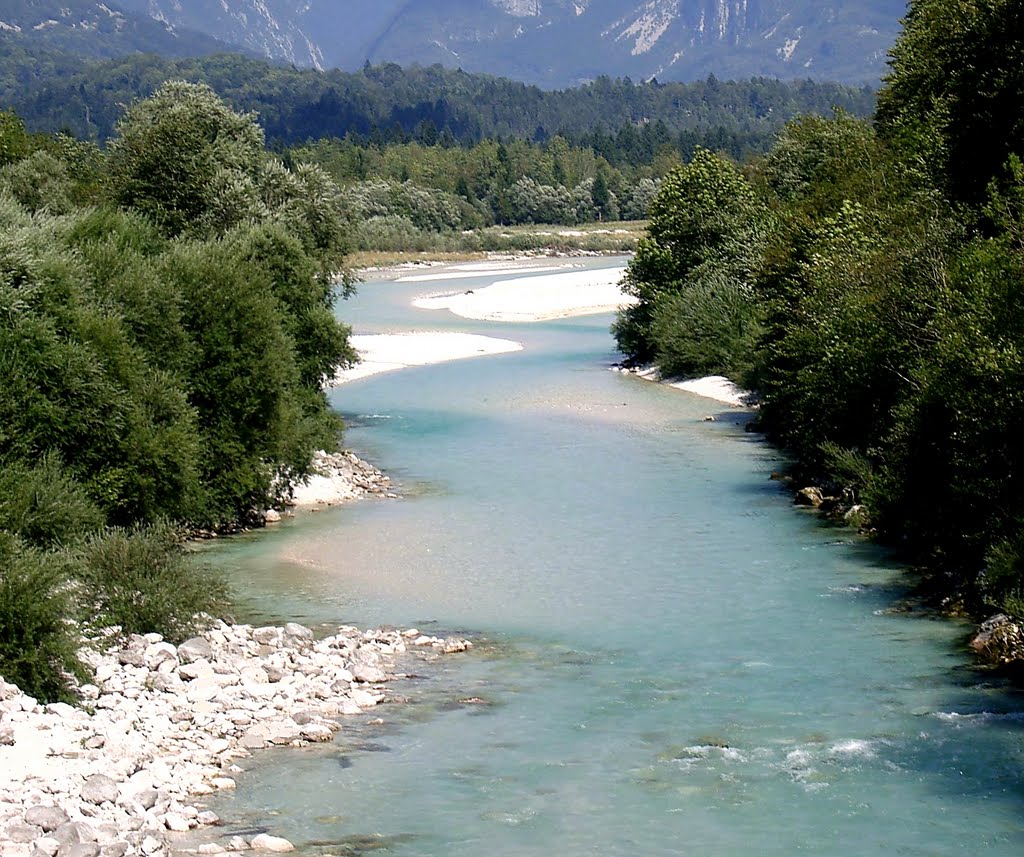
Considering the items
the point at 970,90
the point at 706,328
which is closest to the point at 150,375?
the point at 970,90

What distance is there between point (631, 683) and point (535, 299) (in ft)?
266

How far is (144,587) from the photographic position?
22.9m

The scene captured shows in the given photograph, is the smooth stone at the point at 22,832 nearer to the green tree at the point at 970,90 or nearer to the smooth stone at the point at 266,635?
the smooth stone at the point at 266,635

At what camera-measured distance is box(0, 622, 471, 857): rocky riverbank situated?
15.2 m

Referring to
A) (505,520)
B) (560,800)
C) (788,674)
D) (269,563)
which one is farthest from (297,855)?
A: (505,520)

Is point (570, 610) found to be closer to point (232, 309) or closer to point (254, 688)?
point (254, 688)

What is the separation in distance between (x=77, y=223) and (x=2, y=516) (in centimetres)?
1373

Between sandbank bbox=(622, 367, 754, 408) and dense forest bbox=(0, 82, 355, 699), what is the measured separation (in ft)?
53.6

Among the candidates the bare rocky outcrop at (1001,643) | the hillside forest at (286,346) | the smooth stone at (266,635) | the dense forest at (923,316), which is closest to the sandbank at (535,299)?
the dense forest at (923,316)

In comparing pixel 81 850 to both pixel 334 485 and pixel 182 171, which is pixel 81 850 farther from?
pixel 182 171

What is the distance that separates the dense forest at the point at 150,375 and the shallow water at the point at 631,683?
2351 mm

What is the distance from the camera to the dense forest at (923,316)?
24.3 m

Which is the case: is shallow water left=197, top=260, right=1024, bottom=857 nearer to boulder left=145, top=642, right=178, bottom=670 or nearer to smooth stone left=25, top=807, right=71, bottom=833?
smooth stone left=25, top=807, right=71, bottom=833

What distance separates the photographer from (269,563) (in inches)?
1184
